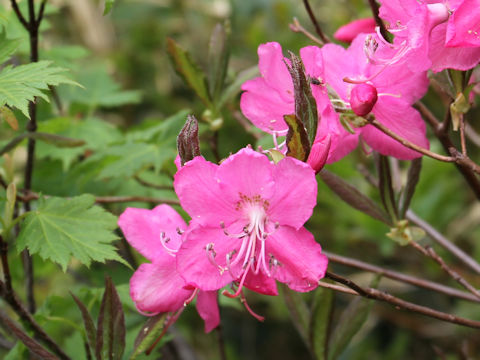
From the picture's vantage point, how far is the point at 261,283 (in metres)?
0.73

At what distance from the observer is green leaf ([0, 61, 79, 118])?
32.2 inches

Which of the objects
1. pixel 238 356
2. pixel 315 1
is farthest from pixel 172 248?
pixel 315 1

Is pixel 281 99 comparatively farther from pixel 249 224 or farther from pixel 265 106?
pixel 249 224

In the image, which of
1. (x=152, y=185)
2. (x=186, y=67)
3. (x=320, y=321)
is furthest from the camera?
(x=152, y=185)

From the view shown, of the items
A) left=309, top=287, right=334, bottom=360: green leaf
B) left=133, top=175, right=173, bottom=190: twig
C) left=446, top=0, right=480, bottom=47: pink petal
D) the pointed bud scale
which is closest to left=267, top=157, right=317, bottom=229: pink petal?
the pointed bud scale

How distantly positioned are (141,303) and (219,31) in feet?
1.82

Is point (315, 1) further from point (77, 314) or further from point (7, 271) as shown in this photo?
point (7, 271)

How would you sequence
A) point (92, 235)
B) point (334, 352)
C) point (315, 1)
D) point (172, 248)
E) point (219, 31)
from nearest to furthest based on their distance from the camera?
point (172, 248)
point (92, 235)
point (334, 352)
point (219, 31)
point (315, 1)

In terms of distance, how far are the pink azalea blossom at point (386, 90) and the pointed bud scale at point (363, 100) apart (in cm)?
5

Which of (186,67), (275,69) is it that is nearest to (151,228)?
(275,69)

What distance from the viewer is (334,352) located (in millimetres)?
1050

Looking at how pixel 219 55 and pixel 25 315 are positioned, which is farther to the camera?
pixel 219 55

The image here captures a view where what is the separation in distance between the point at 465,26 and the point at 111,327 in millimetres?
601

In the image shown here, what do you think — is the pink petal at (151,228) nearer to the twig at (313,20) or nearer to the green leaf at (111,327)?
the green leaf at (111,327)
